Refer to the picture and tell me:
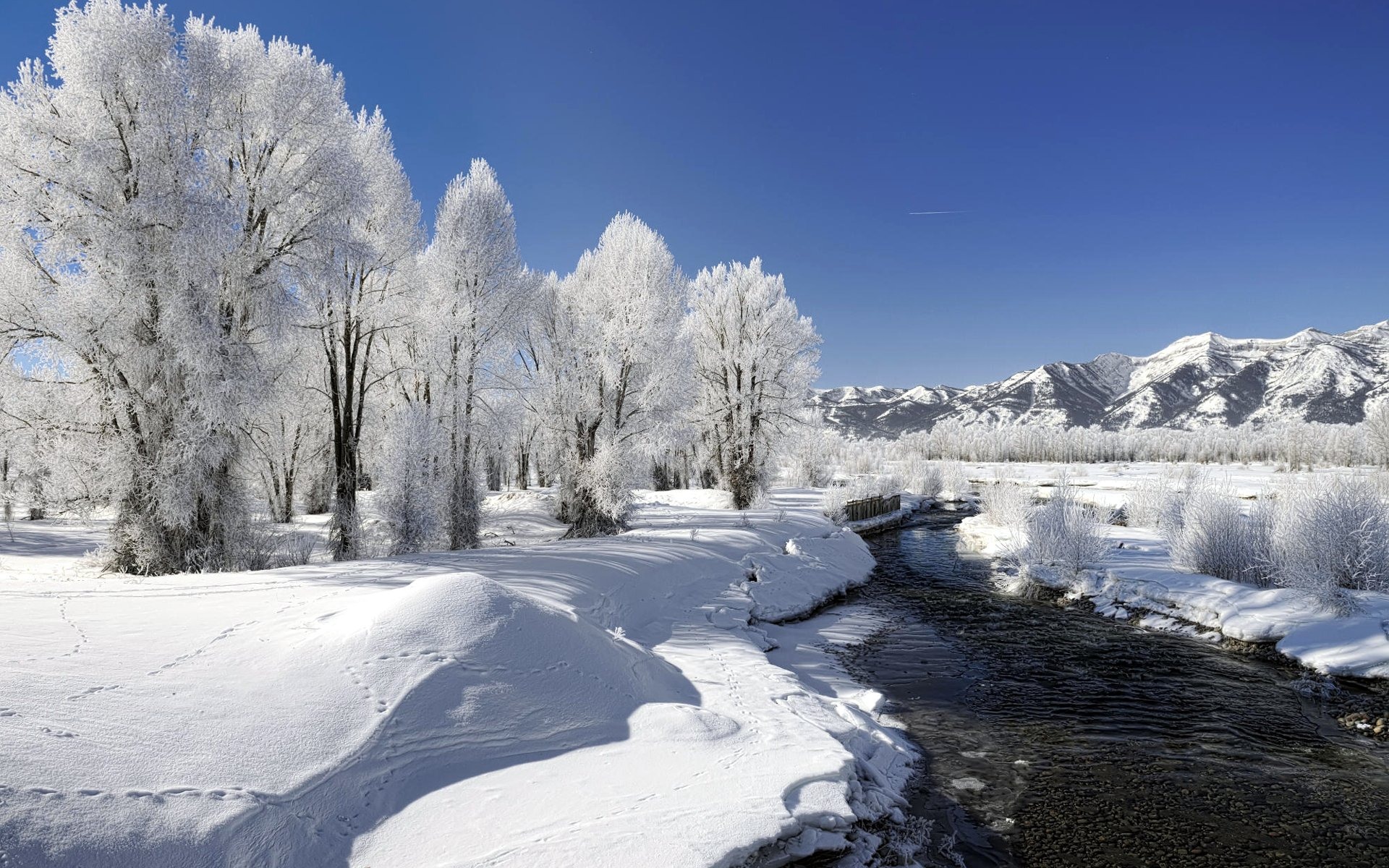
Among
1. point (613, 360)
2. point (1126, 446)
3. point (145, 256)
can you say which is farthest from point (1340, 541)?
point (1126, 446)

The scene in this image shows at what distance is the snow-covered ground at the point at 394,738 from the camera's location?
3.80 meters

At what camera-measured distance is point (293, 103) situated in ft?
43.0

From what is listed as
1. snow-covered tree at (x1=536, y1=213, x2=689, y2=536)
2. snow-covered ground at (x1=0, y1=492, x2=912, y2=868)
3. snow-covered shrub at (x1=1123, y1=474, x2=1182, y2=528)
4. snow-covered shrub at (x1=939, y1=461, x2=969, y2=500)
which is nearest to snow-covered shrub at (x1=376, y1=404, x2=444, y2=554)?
snow-covered tree at (x1=536, y1=213, x2=689, y2=536)

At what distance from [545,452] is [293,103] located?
14.1m

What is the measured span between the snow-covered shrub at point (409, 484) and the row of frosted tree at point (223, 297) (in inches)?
2.0

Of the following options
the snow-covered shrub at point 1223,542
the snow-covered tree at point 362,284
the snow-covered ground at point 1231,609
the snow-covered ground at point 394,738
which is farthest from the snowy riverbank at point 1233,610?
the snow-covered tree at point 362,284

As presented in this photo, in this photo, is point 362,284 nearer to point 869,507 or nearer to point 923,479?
point 869,507

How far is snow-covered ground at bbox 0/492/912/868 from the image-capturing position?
3.80 metres

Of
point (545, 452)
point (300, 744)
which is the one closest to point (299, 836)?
point (300, 744)

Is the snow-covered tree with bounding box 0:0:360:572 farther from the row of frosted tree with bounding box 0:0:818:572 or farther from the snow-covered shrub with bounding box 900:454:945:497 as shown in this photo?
the snow-covered shrub with bounding box 900:454:945:497

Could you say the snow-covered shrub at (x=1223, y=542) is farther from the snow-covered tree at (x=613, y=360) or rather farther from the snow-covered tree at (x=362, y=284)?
the snow-covered tree at (x=362, y=284)

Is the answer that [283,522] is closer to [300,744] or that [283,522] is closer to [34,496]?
[34,496]

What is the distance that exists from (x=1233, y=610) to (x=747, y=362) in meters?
18.6

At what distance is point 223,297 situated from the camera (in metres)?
12.2
